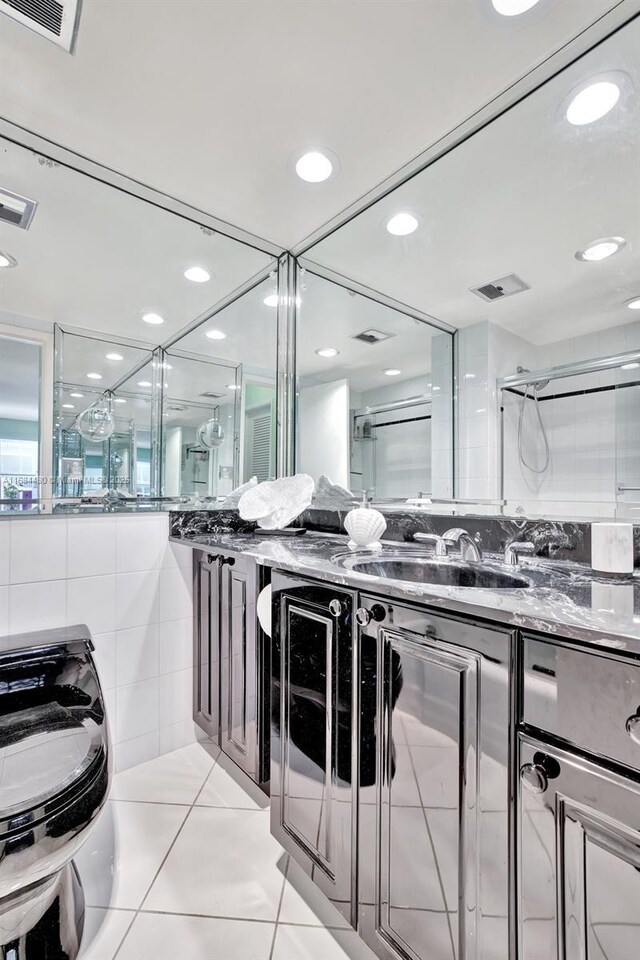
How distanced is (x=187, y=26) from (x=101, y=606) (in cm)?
182

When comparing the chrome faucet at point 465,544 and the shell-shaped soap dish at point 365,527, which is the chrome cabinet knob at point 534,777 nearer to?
the chrome faucet at point 465,544

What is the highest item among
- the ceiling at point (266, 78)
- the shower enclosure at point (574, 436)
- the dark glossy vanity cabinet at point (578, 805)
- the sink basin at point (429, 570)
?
the ceiling at point (266, 78)

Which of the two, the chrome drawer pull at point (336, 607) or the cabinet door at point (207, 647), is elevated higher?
the chrome drawer pull at point (336, 607)

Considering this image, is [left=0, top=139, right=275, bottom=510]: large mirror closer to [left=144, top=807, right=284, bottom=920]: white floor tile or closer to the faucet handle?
[left=144, top=807, right=284, bottom=920]: white floor tile

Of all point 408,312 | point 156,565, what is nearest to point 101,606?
point 156,565

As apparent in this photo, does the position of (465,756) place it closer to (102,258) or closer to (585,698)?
(585,698)

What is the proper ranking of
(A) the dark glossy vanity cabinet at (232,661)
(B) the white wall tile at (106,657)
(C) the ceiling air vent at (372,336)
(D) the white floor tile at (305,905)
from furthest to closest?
1. (C) the ceiling air vent at (372,336)
2. (B) the white wall tile at (106,657)
3. (A) the dark glossy vanity cabinet at (232,661)
4. (D) the white floor tile at (305,905)

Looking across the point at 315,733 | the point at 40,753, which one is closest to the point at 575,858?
the point at 315,733

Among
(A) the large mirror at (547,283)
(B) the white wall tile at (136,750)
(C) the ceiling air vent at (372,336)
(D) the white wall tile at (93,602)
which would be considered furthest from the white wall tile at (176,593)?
(C) the ceiling air vent at (372,336)

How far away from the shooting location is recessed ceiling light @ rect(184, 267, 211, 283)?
6.74 feet

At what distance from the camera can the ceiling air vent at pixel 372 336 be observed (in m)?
1.94

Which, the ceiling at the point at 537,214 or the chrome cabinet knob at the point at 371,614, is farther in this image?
the ceiling at the point at 537,214

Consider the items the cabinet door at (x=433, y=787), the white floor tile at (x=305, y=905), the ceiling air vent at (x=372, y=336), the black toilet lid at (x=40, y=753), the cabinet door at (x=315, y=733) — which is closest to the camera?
the cabinet door at (x=433, y=787)

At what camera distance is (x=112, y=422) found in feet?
5.86
